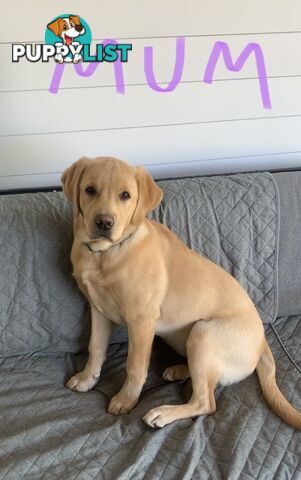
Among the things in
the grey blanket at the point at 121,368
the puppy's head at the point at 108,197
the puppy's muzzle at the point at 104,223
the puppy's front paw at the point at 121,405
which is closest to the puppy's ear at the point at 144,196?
the puppy's head at the point at 108,197

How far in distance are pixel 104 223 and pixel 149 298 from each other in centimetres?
32

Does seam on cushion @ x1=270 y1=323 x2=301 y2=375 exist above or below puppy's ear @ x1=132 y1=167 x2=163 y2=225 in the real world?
below

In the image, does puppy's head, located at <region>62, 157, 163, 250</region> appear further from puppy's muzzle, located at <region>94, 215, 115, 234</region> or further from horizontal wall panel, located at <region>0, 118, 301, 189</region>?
horizontal wall panel, located at <region>0, 118, 301, 189</region>

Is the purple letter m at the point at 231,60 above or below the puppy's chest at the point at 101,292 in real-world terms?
above

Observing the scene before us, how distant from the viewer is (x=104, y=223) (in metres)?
1.33

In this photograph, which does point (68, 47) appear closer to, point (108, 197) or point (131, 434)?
point (108, 197)

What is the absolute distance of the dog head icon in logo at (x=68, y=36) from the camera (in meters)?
1.76

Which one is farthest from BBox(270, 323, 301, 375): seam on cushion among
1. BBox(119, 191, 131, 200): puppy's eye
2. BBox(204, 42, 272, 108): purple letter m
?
BBox(204, 42, 272, 108): purple letter m

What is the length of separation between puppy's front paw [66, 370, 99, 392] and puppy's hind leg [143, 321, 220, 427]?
275mm

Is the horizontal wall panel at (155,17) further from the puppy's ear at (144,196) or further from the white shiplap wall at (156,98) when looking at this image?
the puppy's ear at (144,196)

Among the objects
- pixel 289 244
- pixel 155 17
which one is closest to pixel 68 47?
pixel 155 17

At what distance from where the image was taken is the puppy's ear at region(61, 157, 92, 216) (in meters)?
1.42

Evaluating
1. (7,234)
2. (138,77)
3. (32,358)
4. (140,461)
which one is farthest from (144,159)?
(140,461)

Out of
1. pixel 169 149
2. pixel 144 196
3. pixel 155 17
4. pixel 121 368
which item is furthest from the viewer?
pixel 169 149
